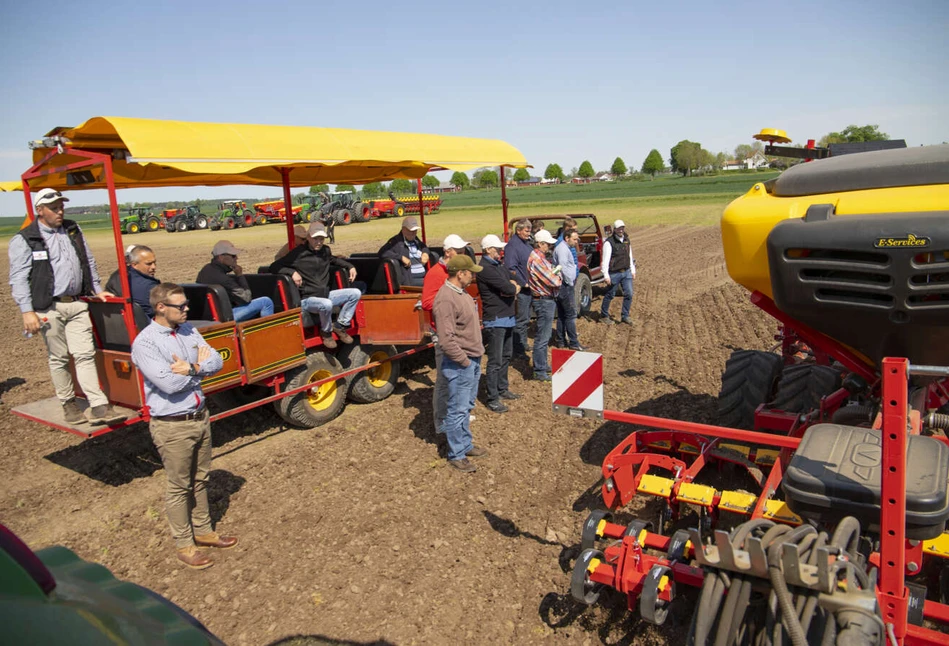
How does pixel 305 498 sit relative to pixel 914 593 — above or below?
below

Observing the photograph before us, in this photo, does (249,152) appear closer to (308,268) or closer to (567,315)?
(308,268)

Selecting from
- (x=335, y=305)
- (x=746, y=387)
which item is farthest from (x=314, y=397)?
(x=746, y=387)

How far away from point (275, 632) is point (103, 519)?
227cm

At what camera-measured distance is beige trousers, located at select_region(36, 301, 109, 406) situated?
5543mm

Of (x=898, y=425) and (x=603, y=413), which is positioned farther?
(x=603, y=413)

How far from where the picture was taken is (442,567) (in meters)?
4.37

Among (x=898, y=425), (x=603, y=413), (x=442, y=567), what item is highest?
(x=898, y=425)

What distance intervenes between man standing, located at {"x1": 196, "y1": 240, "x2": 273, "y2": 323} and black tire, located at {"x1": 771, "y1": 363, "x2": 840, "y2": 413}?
471 centimetres

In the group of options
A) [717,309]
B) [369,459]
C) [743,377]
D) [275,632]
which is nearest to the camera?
[275,632]

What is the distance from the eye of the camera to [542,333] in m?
8.16

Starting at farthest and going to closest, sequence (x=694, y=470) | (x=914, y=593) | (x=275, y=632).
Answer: (x=694, y=470) → (x=275, y=632) → (x=914, y=593)

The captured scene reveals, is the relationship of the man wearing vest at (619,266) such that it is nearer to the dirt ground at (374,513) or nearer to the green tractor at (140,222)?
the dirt ground at (374,513)

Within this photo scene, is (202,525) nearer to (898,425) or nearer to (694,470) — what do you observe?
(694,470)

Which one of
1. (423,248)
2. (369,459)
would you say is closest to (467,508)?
(369,459)
